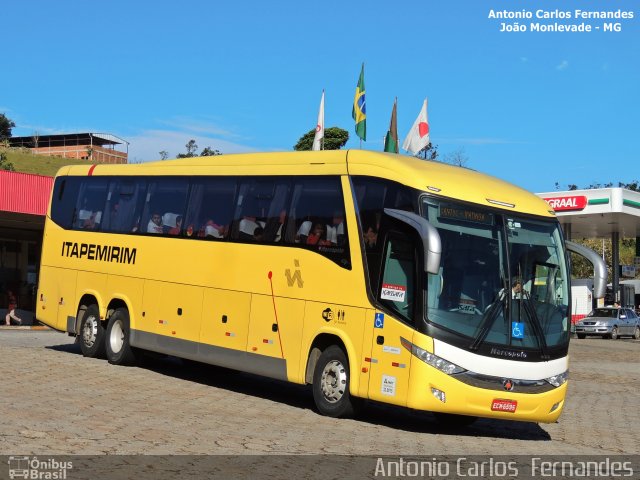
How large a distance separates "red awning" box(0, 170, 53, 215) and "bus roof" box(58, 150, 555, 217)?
17895mm

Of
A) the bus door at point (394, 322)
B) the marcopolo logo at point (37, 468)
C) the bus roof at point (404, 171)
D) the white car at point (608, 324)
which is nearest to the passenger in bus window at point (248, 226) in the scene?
the bus roof at point (404, 171)

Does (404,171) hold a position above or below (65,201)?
above

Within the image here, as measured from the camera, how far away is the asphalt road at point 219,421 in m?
10.2

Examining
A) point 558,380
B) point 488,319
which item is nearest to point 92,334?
point 488,319

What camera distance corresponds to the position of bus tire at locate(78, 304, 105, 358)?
64.2ft

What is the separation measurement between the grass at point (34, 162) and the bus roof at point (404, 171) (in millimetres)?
78811

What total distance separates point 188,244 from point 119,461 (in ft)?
27.8

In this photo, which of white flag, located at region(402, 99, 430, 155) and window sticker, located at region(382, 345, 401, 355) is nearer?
window sticker, located at region(382, 345, 401, 355)

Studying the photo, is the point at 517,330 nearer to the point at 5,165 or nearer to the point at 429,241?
the point at 429,241

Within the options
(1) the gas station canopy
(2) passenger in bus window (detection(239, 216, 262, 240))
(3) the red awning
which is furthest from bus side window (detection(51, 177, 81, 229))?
(1) the gas station canopy

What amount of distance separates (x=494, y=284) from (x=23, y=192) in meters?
23.5

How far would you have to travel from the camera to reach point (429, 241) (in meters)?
11.7

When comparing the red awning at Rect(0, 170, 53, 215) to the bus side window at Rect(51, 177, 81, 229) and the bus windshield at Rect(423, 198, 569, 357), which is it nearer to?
the bus side window at Rect(51, 177, 81, 229)

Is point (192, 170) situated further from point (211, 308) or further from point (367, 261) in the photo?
point (367, 261)
